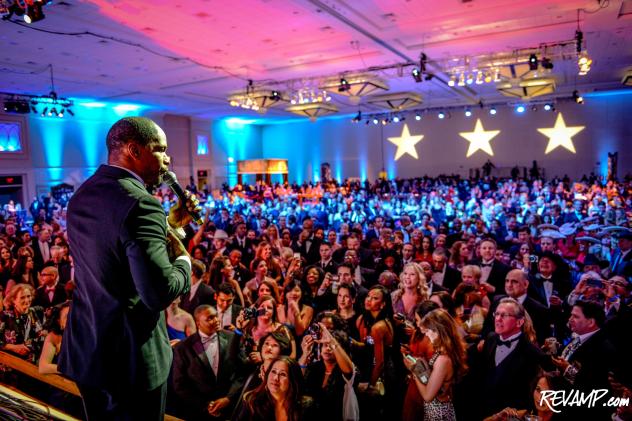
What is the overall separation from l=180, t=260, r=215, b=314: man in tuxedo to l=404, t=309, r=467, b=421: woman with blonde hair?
2.25m

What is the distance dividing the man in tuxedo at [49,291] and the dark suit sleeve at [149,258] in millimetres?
3732

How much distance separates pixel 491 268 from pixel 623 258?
1.78m

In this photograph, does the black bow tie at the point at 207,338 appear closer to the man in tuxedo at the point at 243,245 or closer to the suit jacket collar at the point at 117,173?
the suit jacket collar at the point at 117,173

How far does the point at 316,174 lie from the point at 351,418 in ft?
63.5

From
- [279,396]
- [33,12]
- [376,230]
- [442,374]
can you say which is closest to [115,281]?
[279,396]

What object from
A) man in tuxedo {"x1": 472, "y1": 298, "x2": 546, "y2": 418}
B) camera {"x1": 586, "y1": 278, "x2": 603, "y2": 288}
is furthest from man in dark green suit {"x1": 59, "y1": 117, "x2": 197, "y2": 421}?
camera {"x1": 586, "y1": 278, "x2": 603, "y2": 288}

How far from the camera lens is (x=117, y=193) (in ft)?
3.85

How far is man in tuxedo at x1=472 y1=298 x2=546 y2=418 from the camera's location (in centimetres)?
262

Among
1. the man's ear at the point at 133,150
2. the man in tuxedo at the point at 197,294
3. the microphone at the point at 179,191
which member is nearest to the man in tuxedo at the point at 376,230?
the man in tuxedo at the point at 197,294

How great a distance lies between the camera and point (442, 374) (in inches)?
98.3

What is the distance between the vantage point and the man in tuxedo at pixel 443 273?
16.1ft

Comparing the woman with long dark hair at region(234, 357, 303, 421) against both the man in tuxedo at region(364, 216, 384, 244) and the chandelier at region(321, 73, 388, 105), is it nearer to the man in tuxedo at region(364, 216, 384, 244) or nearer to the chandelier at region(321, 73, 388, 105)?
the man in tuxedo at region(364, 216, 384, 244)

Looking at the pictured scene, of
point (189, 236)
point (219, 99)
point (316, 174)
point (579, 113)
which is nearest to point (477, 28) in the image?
point (189, 236)

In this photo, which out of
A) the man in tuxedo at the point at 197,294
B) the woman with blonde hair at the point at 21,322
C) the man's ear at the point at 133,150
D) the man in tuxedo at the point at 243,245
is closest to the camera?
the man's ear at the point at 133,150
